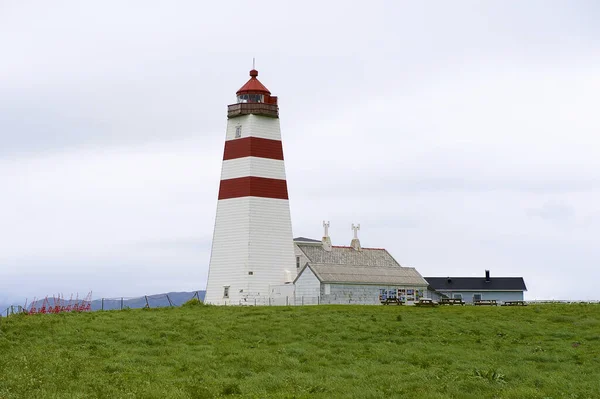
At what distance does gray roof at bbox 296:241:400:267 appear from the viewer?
69.1 m

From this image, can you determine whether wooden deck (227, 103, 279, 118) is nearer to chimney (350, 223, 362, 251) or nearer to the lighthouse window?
the lighthouse window

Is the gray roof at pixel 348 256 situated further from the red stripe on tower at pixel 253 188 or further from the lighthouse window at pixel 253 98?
the lighthouse window at pixel 253 98

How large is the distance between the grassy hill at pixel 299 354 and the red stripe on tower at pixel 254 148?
1576 cm

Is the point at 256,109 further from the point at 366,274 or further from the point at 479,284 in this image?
the point at 479,284

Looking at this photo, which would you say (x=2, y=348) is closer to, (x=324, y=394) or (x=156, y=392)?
(x=156, y=392)

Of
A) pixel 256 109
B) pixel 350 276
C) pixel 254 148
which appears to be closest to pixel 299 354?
pixel 254 148

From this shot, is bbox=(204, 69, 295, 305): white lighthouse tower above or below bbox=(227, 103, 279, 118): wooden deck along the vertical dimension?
below

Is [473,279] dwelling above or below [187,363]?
above

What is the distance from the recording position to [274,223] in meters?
62.9

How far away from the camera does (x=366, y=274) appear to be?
222ft

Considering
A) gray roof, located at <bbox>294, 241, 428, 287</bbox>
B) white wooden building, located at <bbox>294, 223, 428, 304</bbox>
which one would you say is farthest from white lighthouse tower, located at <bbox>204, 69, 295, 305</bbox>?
gray roof, located at <bbox>294, 241, 428, 287</bbox>

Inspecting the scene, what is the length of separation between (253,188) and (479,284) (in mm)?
38402

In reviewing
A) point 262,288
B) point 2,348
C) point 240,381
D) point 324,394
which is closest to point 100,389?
point 240,381

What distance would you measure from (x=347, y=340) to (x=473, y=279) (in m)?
56.5
